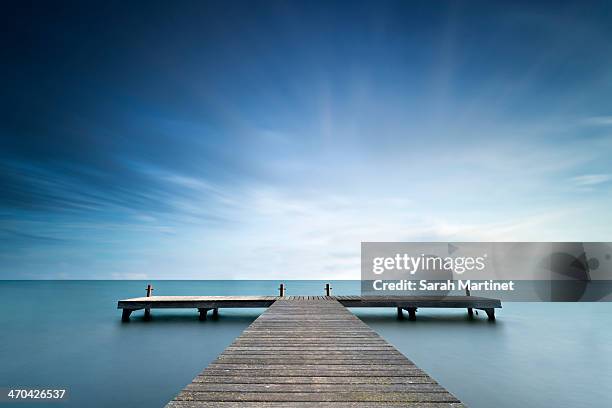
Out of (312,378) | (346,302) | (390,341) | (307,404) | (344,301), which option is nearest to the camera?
(307,404)

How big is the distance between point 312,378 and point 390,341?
12.2m

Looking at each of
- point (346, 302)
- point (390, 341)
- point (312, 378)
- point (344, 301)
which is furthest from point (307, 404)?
point (344, 301)

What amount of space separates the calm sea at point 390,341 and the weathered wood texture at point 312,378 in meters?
5.04

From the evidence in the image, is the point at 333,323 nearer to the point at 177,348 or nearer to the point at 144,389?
the point at 144,389

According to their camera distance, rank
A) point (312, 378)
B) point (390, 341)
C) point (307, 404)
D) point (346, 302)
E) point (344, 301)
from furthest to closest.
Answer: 1. point (344, 301)
2. point (346, 302)
3. point (390, 341)
4. point (312, 378)
5. point (307, 404)

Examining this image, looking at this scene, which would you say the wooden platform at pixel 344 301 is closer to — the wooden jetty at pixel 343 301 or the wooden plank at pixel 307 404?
the wooden jetty at pixel 343 301

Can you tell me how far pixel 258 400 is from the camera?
3342mm

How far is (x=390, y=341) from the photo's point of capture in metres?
15.0

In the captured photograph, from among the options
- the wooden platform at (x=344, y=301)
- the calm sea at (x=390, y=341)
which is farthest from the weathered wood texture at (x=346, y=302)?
the calm sea at (x=390, y=341)

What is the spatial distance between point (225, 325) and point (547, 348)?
15.8m

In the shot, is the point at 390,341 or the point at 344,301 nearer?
the point at 390,341

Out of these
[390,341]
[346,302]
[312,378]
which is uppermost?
[312,378]

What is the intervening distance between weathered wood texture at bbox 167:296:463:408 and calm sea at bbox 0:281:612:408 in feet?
16.5

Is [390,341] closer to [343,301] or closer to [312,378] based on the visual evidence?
[343,301]
